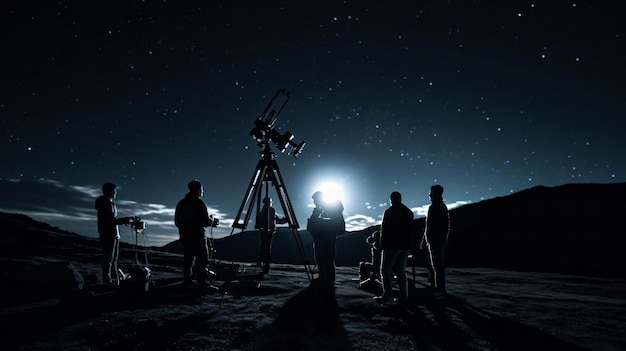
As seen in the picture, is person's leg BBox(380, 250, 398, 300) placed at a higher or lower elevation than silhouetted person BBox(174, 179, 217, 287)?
lower

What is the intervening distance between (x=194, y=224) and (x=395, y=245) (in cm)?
362

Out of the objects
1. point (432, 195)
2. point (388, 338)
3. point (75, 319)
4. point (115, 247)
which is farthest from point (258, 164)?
point (388, 338)

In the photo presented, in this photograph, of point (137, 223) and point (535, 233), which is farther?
point (535, 233)

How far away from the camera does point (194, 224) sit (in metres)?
5.97

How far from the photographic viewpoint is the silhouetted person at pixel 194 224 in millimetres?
5973

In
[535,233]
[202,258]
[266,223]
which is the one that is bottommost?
[202,258]

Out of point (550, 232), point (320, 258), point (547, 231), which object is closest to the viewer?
point (320, 258)

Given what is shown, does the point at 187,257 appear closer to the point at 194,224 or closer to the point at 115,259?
the point at 194,224

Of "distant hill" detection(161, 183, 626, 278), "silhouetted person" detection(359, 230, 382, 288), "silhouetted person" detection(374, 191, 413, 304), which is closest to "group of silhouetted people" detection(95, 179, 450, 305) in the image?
"silhouetted person" detection(374, 191, 413, 304)

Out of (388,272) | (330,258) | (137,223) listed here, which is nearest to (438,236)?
(388,272)

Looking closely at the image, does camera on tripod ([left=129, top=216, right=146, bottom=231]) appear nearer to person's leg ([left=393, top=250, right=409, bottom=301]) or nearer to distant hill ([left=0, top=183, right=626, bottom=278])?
person's leg ([left=393, top=250, right=409, bottom=301])

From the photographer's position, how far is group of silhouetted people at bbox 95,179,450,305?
17.7 ft

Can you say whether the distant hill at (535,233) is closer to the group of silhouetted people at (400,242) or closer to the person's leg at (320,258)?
the person's leg at (320,258)

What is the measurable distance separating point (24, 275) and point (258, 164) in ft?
15.4
